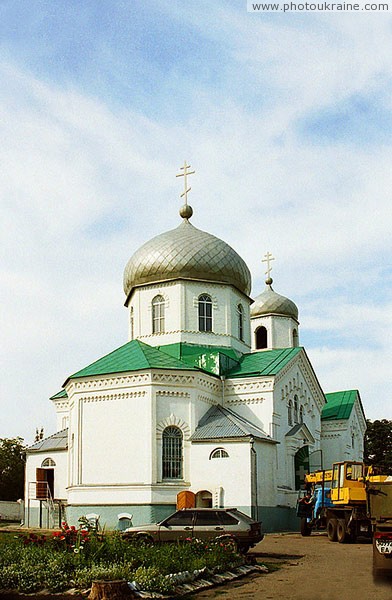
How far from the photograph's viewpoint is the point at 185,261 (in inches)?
1287

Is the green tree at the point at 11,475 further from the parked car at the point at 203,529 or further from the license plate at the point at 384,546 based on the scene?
the license plate at the point at 384,546

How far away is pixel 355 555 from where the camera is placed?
56.2ft

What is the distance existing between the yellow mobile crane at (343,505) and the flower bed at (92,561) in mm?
8147

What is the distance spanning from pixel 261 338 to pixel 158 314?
43.6ft

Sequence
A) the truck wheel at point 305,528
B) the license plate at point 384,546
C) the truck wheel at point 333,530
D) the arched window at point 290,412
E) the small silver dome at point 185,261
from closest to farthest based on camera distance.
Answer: the license plate at point 384,546 < the truck wheel at point 333,530 < the truck wheel at point 305,528 < the arched window at point 290,412 < the small silver dome at point 185,261

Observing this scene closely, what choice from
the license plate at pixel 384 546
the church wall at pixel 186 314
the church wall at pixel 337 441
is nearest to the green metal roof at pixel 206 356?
the church wall at pixel 186 314

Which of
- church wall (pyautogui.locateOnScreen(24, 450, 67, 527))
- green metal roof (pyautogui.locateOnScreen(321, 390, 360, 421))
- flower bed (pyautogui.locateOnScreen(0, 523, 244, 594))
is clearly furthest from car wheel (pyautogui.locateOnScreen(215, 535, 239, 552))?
green metal roof (pyautogui.locateOnScreen(321, 390, 360, 421))

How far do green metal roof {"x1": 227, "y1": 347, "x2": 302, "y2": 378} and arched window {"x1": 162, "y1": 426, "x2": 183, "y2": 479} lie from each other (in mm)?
4341

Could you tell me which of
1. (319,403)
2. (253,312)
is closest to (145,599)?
(319,403)

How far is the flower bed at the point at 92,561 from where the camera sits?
10.7m

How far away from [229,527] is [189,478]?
1159 centimetres

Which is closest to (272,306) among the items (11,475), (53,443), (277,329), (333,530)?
(277,329)

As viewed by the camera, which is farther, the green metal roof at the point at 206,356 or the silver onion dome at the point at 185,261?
the silver onion dome at the point at 185,261

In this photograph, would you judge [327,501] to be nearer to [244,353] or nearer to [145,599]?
[244,353]
